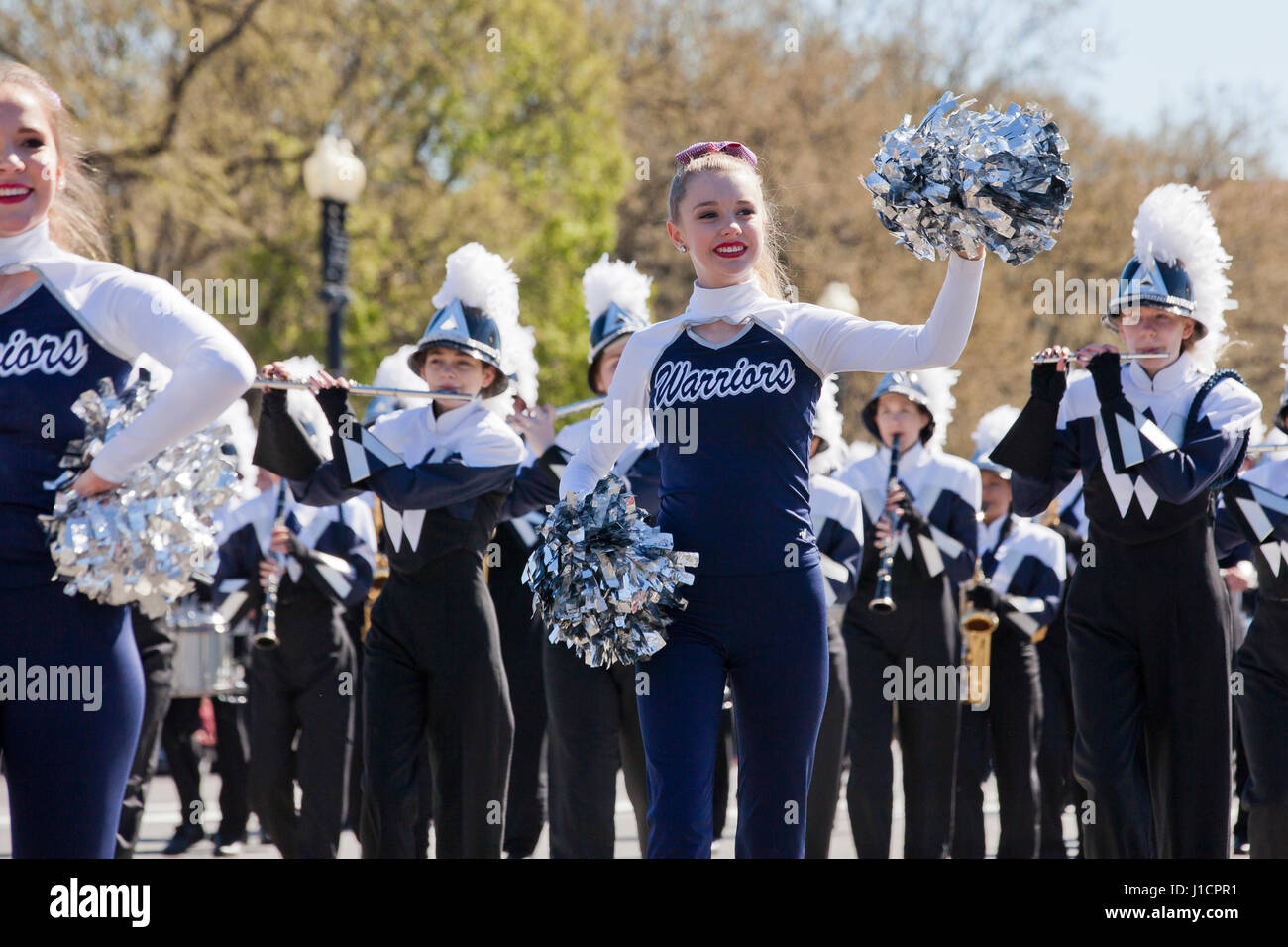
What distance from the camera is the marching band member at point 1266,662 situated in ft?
20.0

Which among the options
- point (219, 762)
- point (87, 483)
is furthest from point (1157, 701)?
point (219, 762)

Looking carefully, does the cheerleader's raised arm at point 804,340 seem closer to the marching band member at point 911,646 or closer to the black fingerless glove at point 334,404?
the black fingerless glove at point 334,404

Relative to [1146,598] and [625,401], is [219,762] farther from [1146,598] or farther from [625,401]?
[625,401]

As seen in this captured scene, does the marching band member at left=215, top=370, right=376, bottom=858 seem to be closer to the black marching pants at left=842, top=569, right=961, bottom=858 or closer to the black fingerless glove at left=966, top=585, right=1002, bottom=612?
the black marching pants at left=842, top=569, right=961, bottom=858

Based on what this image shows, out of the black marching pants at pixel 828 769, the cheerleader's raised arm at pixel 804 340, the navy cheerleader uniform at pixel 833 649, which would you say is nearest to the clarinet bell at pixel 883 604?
the navy cheerleader uniform at pixel 833 649

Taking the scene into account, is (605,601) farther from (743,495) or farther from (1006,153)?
(1006,153)

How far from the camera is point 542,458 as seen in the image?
7.28 meters

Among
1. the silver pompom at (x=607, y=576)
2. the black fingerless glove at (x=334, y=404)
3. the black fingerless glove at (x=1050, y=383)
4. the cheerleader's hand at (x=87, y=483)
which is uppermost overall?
the black fingerless glove at (x=334, y=404)

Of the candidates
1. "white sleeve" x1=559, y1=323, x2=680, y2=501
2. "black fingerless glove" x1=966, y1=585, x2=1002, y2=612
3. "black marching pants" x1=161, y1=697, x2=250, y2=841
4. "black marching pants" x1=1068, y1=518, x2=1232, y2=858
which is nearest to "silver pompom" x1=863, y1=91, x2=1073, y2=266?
"white sleeve" x1=559, y1=323, x2=680, y2=501

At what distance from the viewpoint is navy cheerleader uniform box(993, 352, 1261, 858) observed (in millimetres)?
5371

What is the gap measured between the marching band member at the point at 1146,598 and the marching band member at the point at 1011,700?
8.11 ft

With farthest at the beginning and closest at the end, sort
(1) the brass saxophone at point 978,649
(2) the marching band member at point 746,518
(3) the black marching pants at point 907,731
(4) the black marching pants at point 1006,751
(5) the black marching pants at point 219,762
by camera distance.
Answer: (5) the black marching pants at point 219,762, (1) the brass saxophone at point 978,649, (4) the black marching pants at point 1006,751, (3) the black marching pants at point 907,731, (2) the marching band member at point 746,518

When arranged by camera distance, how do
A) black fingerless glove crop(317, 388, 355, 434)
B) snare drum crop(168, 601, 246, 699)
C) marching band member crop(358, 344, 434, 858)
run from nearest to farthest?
black fingerless glove crop(317, 388, 355, 434)
marching band member crop(358, 344, 434, 858)
snare drum crop(168, 601, 246, 699)

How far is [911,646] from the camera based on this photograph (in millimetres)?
7695
